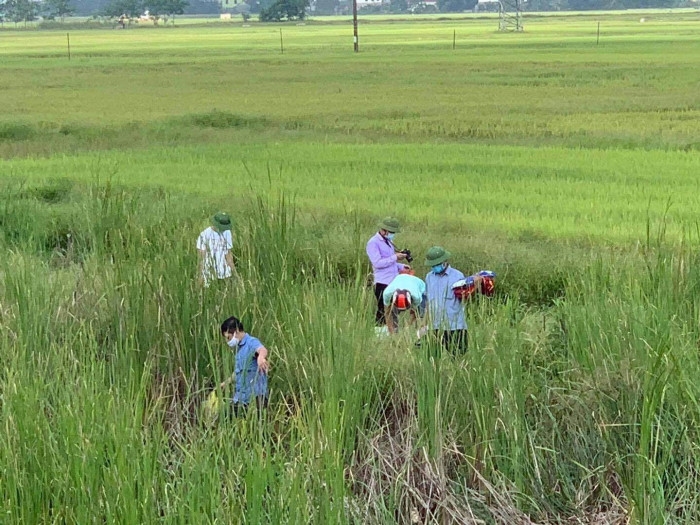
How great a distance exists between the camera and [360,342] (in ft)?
16.1

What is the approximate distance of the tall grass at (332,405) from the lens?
3.74 meters

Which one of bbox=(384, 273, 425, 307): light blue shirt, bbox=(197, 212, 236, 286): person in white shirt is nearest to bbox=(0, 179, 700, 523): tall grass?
bbox=(197, 212, 236, 286): person in white shirt

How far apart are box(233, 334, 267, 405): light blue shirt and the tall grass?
0.35ft

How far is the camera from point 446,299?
6.04 metres

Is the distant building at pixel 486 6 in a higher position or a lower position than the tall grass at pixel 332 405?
higher

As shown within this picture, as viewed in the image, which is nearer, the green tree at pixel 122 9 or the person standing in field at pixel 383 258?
the person standing in field at pixel 383 258

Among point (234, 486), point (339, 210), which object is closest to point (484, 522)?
point (234, 486)

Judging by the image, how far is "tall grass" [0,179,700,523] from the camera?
3742 mm

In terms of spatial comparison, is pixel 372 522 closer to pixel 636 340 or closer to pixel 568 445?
pixel 568 445

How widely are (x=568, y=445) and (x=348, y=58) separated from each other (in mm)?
41088

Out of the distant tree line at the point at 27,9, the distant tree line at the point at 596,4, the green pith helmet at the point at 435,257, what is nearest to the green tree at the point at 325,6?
the distant tree line at the point at 596,4

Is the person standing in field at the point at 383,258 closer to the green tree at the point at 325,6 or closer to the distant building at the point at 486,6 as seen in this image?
the distant building at the point at 486,6

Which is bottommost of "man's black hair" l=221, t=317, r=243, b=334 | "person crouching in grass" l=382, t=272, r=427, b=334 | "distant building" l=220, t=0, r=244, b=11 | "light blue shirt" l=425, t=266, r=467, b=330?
"person crouching in grass" l=382, t=272, r=427, b=334

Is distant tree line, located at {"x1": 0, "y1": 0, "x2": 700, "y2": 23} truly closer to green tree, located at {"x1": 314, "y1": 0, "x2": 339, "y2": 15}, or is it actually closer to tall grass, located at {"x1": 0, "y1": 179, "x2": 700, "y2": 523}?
green tree, located at {"x1": 314, "y1": 0, "x2": 339, "y2": 15}
